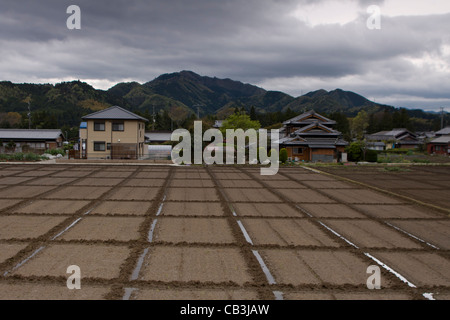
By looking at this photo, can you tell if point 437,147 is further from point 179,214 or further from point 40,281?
point 40,281

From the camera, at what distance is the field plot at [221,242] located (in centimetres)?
763

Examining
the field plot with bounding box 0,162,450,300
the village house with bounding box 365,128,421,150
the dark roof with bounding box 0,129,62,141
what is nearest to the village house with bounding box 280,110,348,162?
the field plot with bounding box 0,162,450,300

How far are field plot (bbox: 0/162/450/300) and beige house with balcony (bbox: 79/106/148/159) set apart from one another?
19.5 meters

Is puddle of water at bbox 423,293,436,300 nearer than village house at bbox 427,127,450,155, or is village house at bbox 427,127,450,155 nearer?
puddle of water at bbox 423,293,436,300

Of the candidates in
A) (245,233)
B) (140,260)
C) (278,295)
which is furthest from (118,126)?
(278,295)

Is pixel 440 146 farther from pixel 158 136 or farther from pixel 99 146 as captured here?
pixel 99 146

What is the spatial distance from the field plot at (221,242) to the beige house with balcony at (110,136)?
19477mm

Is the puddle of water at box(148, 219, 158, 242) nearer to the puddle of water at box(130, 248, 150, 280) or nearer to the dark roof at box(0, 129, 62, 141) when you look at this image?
the puddle of water at box(130, 248, 150, 280)

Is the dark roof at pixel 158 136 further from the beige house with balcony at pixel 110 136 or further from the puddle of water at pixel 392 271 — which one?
the puddle of water at pixel 392 271

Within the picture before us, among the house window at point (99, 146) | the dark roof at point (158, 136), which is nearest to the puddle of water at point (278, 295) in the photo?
the house window at point (99, 146)

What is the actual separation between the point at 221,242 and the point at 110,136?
109ft

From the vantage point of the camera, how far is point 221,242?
35.6 feet

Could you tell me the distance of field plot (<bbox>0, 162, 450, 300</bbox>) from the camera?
7633 millimetres
